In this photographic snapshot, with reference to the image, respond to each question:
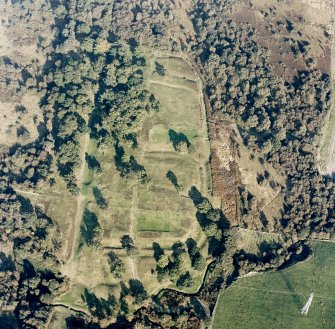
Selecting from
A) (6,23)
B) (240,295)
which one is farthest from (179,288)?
(6,23)

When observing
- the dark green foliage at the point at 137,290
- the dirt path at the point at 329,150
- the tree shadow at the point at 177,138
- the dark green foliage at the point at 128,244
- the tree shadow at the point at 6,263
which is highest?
the dirt path at the point at 329,150

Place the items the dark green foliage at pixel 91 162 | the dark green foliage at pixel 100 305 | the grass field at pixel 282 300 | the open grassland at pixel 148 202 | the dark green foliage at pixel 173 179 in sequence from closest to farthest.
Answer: the dark green foliage at pixel 100 305 < the grass field at pixel 282 300 < the open grassland at pixel 148 202 < the dark green foliage at pixel 173 179 < the dark green foliage at pixel 91 162

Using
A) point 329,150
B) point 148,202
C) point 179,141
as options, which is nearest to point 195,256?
point 148,202

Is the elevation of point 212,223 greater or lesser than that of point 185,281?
greater

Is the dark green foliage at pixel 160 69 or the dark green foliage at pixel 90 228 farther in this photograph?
the dark green foliage at pixel 160 69

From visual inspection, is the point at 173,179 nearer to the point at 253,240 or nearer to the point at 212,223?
the point at 212,223

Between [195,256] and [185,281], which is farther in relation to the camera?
[195,256]

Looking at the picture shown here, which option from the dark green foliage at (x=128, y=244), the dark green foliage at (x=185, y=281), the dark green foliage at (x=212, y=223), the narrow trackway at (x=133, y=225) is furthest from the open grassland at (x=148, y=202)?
the dark green foliage at (x=185, y=281)

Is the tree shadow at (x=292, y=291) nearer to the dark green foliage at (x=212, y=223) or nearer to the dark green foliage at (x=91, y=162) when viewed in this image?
the dark green foliage at (x=212, y=223)
